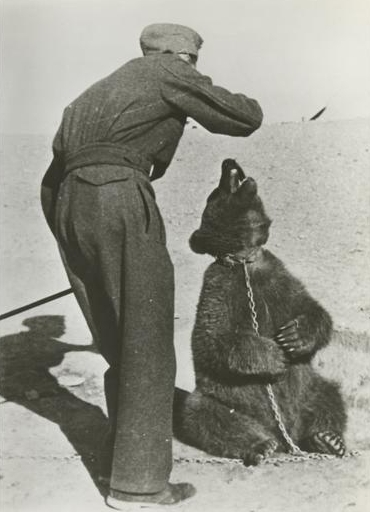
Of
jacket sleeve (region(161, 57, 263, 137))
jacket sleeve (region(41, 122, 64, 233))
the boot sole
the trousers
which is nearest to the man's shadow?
the boot sole

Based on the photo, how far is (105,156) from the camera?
3770 mm

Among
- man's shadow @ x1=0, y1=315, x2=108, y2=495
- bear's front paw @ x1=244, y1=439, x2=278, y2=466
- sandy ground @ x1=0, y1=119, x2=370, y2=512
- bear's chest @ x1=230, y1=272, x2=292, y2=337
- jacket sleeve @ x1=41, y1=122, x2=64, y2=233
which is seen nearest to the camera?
sandy ground @ x1=0, y1=119, x2=370, y2=512

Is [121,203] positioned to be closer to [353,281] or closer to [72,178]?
[72,178]

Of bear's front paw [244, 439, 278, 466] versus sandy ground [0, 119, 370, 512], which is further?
bear's front paw [244, 439, 278, 466]

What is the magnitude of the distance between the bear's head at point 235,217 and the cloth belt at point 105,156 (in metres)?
0.70

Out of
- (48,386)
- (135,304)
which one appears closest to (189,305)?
(48,386)

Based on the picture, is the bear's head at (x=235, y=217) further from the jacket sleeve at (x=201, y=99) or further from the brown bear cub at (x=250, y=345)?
the jacket sleeve at (x=201, y=99)

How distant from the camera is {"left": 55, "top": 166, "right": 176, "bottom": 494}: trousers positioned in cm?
374

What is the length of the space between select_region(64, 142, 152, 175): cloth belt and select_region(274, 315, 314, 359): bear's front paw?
124cm

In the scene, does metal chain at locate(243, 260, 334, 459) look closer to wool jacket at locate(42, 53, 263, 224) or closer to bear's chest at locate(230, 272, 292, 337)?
bear's chest at locate(230, 272, 292, 337)

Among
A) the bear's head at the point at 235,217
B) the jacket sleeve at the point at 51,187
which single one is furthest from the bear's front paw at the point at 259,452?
the jacket sleeve at the point at 51,187

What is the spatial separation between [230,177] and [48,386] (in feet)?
7.51

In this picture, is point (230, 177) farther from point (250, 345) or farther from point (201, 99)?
point (250, 345)

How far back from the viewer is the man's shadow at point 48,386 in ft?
15.9
